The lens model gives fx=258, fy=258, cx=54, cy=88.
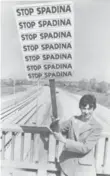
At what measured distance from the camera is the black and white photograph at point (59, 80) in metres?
1.73

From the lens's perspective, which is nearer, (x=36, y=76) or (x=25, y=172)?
(x=36, y=76)

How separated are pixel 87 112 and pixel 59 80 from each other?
29cm

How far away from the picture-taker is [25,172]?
196cm

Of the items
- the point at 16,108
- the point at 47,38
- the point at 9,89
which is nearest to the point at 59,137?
the point at 16,108

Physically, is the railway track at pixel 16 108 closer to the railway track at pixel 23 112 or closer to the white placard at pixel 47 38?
the railway track at pixel 23 112

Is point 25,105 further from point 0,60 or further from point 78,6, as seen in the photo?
point 78,6

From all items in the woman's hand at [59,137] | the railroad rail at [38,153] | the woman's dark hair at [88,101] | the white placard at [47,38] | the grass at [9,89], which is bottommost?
the railroad rail at [38,153]

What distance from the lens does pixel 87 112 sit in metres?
1.78

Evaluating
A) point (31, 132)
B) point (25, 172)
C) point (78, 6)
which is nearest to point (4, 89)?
point (31, 132)

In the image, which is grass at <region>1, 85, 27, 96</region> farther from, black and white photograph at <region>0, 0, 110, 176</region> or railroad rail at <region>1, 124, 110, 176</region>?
railroad rail at <region>1, 124, 110, 176</region>

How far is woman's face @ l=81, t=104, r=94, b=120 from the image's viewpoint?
1774 mm

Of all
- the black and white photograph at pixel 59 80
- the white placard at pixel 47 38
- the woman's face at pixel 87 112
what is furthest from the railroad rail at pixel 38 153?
the white placard at pixel 47 38

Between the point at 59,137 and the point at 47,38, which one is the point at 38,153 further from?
the point at 47,38

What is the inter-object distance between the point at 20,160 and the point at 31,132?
0.78ft
